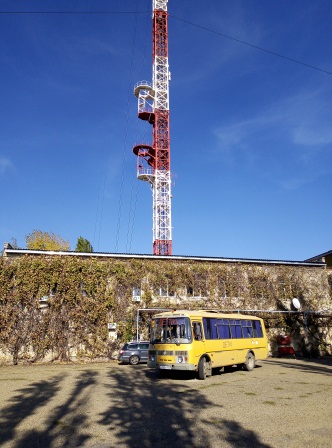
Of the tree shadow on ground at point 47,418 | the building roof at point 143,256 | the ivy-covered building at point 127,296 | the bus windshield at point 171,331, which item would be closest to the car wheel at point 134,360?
the ivy-covered building at point 127,296

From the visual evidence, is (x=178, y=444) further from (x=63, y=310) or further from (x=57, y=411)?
(x=63, y=310)

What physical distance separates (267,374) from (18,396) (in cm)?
1061

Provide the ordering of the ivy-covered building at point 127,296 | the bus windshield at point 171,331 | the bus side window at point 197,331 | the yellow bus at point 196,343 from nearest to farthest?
the yellow bus at point 196,343, the bus windshield at point 171,331, the bus side window at point 197,331, the ivy-covered building at point 127,296

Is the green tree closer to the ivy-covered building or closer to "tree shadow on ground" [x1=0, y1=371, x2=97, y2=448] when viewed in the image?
the ivy-covered building

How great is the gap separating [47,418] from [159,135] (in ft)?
115

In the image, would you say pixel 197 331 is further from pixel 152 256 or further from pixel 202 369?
pixel 152 256

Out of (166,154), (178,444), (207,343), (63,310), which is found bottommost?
(178,444)

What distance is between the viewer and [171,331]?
14.1m

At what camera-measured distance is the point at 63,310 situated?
22.9 m

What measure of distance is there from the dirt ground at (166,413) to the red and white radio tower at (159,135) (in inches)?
951

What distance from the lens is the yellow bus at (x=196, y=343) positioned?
44.3 feet

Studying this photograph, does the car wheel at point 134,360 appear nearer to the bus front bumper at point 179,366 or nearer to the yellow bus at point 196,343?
the yellow bus at point 196,343

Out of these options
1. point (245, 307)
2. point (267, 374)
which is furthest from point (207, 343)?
point (245, 307)

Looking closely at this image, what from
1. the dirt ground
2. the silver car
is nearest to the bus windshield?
the dirt ground
